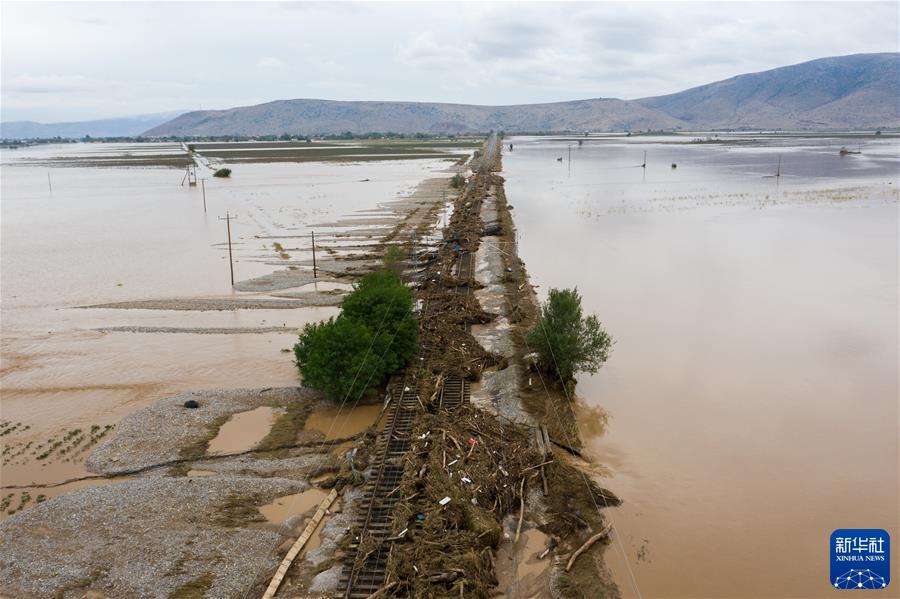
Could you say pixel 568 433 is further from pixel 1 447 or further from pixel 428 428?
pixel 1 447

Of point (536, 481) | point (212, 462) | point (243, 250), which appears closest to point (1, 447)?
point (212, 462)

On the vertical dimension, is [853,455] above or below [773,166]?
below

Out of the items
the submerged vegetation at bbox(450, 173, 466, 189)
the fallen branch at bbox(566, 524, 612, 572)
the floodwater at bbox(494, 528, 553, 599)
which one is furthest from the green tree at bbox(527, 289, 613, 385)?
the submerged vegetation at bbox(450, 173, 466, 189)

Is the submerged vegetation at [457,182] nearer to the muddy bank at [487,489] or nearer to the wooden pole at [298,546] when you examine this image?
the muddy bank at [487,489]

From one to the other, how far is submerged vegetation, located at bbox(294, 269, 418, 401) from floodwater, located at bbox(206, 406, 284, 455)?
1.25 meters

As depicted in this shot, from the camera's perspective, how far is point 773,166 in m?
80.6

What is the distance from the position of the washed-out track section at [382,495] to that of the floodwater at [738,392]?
139 inches

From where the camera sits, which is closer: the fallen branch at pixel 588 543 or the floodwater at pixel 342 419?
the fallen branch at pixel 588 543

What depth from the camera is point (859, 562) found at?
10.1 meters

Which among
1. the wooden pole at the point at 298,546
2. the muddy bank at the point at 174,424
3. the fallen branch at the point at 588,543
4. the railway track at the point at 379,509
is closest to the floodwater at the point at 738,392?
the fallen branch at the point at 588,543

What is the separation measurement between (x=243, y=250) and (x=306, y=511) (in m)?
25.8

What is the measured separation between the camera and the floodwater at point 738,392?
10.8m

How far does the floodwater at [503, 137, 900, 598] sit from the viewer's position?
35.6 ft

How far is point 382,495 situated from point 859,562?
774 cm
